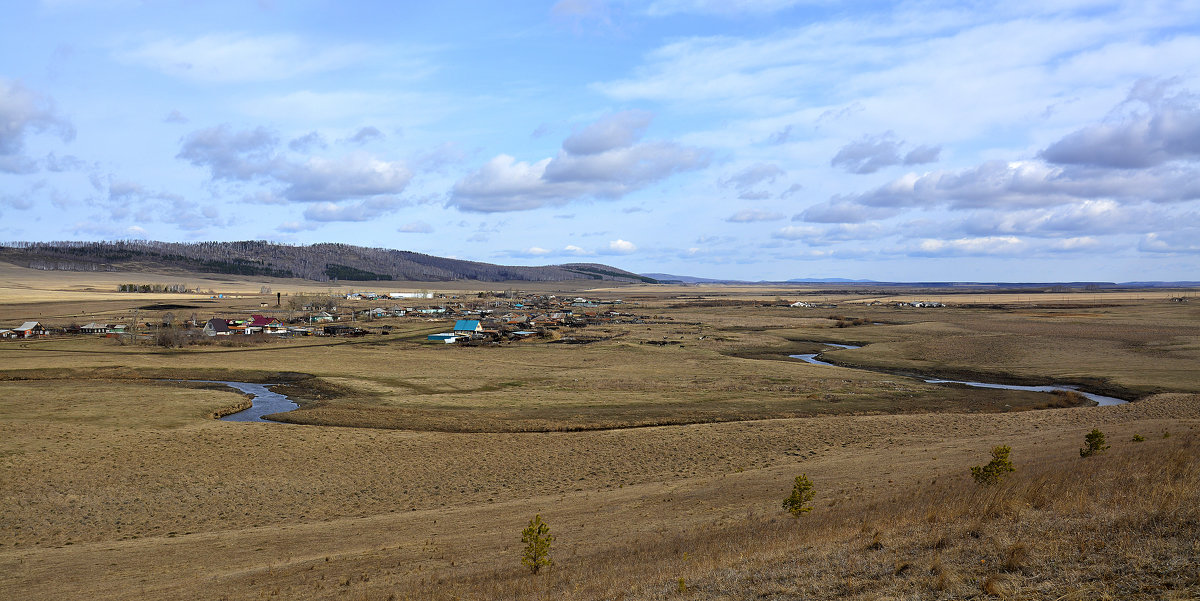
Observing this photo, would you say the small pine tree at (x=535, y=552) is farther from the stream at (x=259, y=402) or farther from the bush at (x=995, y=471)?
the stream at (x=259, y=402)

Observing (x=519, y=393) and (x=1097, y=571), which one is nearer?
(x=1097, y=571)

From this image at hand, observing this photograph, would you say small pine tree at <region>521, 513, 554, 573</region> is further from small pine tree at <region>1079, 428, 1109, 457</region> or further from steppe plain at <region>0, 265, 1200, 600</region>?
small pine tree at <region>1079, 428, 1109, 457</region>

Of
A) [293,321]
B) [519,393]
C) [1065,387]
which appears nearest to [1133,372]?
[1065,387]

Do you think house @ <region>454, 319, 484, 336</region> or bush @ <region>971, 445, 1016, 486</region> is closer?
bush @ <region>971, 445, 1016, 486</region>

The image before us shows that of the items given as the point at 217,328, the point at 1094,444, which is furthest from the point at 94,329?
the point at 1094,444

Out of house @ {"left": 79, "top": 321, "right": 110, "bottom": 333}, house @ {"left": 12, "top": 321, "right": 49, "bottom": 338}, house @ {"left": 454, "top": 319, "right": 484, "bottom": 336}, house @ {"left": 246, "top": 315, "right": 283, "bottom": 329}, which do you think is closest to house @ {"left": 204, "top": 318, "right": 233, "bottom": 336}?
house @ {"left": 246, "top": 315, "right": 283, "bottom": 329}

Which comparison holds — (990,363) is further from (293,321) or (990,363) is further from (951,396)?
(293,321)
